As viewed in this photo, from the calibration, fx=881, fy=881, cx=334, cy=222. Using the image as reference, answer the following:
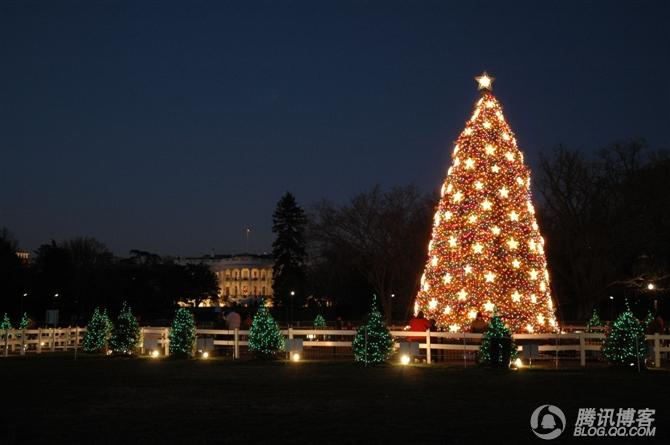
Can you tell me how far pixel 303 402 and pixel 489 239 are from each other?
1704 cm

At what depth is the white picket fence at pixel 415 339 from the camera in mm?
Result: 25188

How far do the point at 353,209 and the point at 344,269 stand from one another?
4326mm

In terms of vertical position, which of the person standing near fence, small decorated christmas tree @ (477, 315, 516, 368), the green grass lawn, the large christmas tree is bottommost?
the green grass lawn

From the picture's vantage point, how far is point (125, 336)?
1213 inches

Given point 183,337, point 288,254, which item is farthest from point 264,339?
point 288,254

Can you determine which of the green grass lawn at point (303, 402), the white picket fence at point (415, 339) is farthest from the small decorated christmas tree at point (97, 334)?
the green grass lawn at point (303, 402)

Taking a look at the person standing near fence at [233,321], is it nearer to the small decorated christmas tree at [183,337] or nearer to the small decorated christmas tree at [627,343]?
the small decorated christmas tree at [183,337]

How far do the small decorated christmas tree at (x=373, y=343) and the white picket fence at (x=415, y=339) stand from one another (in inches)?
41.0

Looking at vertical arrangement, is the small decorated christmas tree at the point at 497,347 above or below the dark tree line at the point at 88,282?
below

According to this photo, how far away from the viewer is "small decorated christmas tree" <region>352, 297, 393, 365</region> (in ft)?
82.9

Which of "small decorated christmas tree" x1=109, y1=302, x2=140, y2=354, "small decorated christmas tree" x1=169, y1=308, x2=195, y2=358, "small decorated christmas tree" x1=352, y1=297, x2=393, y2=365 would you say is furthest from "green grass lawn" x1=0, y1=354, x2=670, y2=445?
"small decorated christmas tree" x1=109, y1=302, x2=140, y2=354

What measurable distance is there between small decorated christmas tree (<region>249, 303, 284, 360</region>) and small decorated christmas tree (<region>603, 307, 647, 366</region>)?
10200 mm

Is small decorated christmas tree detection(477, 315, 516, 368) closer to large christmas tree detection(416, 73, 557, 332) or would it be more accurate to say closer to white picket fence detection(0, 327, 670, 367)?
white picket fence detection(0, 327, 670, 367)

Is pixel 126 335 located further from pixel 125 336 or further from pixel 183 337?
pixel 183 337
